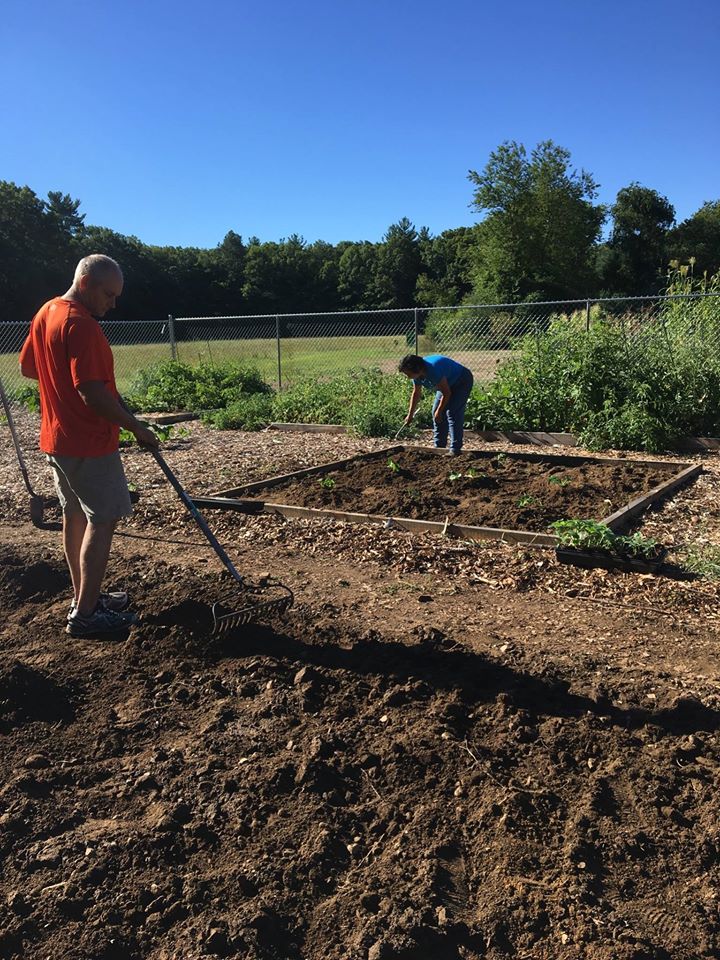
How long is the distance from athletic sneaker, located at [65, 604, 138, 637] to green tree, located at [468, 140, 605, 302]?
1830 inches

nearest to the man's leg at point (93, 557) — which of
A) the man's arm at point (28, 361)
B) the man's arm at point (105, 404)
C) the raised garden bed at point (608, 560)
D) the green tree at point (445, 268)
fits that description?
the man's arm at point (105, 404)

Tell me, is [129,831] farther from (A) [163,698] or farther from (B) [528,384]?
(B) [528,384]

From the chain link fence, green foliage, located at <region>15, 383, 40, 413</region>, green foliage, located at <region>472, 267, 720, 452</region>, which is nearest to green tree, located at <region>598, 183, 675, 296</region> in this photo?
the chain link fence

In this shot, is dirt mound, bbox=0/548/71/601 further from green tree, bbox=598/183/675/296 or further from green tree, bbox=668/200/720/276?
green tree, bbox=668/200/720/276

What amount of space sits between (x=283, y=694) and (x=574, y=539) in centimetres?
266

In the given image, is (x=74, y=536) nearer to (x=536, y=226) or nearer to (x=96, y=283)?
(x=96, y=283)

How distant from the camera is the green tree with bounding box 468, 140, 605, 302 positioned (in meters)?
49.0

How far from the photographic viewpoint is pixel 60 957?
2053 mm

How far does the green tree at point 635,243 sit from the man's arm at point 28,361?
51.1m

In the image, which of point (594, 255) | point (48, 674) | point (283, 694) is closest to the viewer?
point (283, 694)

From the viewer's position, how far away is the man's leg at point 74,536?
4117 mm

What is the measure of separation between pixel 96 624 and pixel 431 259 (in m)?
72.7

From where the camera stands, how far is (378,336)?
60.7ft

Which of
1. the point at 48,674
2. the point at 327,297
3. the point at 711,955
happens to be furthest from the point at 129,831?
the point at 327,297
